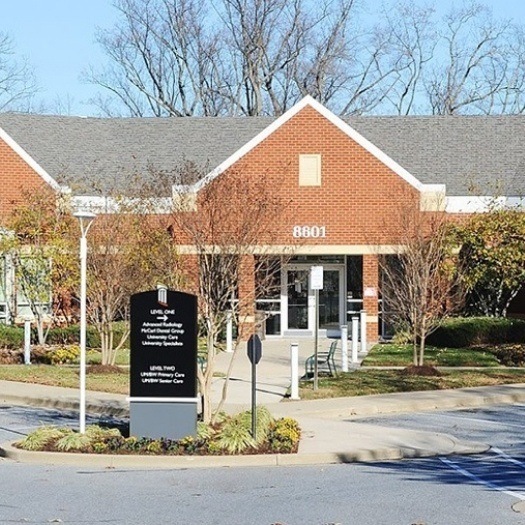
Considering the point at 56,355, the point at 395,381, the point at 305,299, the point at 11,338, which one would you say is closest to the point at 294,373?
the point at 395,381

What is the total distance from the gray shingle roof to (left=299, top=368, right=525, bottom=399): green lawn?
1233 cm

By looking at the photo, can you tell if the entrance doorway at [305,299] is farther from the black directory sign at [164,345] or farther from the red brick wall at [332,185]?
the black directory sign at [164,345]

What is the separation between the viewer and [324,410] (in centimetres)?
1994

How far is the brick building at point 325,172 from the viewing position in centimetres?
3519

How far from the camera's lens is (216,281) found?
18297 millimetres

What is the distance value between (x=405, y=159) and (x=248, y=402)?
2025 centimetres

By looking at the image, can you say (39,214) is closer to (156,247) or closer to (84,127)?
(156,247)

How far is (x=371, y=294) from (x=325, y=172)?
13.0ft

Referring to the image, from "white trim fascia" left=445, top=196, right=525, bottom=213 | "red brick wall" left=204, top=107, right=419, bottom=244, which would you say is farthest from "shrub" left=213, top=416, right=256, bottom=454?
"white trim fascia" left=445, top=196, right=525, bottom=213

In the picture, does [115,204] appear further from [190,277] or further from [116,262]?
[190,277]

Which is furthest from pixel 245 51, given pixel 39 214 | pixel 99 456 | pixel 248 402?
pixel 99 456

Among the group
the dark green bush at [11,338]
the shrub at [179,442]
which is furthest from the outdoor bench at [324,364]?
the shrub at [179,442]

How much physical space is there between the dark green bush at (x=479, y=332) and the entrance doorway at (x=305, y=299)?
546cm

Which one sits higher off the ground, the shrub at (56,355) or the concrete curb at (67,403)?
the shrub at (56,355)
